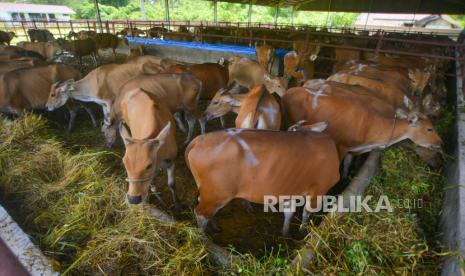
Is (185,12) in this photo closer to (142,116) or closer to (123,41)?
(123,41)

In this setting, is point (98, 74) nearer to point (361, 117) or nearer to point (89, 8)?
point (361, 117)

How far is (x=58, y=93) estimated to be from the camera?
247 inches

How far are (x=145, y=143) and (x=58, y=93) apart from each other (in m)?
4.26

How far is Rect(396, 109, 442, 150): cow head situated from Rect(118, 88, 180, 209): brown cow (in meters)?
3.62

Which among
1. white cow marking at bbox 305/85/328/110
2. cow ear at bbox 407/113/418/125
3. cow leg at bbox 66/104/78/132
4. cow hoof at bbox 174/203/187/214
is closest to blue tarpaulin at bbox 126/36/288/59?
white cow marking at bbox 305/85/328/110

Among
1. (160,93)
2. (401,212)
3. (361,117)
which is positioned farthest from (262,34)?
(401,212)

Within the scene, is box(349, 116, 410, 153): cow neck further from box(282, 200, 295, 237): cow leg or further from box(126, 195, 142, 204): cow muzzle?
box(126, 195, 142, 204): cow muzzle

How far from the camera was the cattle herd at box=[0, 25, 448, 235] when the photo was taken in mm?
3215

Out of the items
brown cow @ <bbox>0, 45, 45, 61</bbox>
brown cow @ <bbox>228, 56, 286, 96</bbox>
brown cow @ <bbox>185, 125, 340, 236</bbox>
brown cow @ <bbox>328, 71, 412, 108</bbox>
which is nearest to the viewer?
brown cow @ <bbox>185, 125, 340, 236</bbox>

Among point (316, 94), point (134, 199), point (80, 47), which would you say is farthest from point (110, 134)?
point (80, 47)

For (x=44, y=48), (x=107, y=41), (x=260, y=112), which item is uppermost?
(x=107, y=41)

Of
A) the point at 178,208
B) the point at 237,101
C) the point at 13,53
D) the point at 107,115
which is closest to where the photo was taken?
the point at 178,208

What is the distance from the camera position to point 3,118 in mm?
5660

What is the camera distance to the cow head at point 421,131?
4.23m
